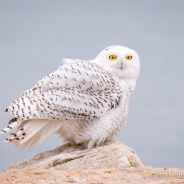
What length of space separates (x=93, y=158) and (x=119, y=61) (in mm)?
1620

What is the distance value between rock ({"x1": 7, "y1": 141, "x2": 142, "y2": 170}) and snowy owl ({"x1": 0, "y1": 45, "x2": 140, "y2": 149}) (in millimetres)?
182

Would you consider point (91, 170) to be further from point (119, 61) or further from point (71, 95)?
point (119, 61)

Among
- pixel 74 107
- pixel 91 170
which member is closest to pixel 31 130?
pixel 74 107

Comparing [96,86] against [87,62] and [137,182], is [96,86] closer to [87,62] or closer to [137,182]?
[87,62]

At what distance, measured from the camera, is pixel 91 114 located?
699 cm

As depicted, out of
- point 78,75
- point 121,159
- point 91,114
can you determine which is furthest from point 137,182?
point 78,75

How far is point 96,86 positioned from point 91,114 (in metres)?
0.44

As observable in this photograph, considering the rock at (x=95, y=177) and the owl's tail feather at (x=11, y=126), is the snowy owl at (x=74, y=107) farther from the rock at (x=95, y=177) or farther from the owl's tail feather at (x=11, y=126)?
the rock at (x=95, y=177)

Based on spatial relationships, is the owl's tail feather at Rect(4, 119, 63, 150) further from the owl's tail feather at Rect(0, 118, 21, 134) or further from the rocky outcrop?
the rocky outcrop

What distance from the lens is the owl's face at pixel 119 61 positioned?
25.0 feet

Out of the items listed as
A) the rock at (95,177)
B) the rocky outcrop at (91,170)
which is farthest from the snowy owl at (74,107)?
the rock at (95,177)

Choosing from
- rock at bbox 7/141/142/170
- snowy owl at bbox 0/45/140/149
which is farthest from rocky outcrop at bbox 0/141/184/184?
snowy owl at bbox 0/45/140/149

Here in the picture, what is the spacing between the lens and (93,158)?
6836 millimetres

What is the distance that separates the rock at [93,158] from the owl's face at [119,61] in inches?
42.3
